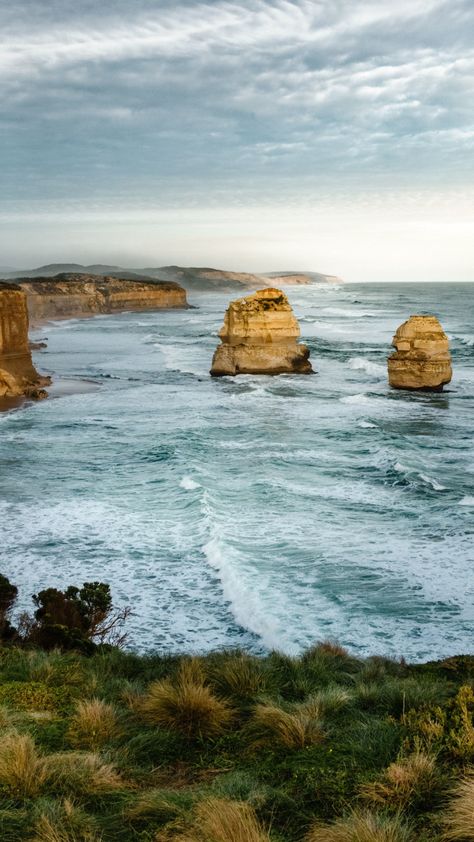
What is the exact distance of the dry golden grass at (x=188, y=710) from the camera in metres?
6.77

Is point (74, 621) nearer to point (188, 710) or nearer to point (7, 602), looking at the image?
point (7, 602)

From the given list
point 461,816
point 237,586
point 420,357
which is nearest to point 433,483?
point 237,586

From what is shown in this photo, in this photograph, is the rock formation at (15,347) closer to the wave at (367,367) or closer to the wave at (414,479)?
the wave at (367,367)

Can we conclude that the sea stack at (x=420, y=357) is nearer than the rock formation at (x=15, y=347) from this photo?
Yes

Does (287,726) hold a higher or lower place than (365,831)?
lower

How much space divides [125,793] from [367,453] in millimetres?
21050

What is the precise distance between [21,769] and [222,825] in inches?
73.1

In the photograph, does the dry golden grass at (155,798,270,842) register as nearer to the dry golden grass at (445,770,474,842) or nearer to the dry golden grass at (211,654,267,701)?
the dry golden grass at (445,770,474,842)

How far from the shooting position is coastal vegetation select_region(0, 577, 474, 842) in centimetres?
476

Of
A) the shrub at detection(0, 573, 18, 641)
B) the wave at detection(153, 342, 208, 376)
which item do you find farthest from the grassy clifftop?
the wave at detection(153, 342, 208, 376)

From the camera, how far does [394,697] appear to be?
725cm

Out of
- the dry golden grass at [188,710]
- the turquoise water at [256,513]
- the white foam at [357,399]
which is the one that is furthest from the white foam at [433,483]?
the dry golden grass at [188,710]

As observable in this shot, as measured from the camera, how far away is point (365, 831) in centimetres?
429

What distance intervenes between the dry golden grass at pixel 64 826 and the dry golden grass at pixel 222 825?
48cm
